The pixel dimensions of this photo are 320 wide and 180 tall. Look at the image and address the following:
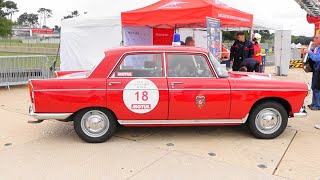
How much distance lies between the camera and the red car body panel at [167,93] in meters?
4.56

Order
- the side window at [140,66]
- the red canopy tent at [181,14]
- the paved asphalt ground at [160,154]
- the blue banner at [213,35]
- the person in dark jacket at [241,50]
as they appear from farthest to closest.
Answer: the person in dark jacket at [241,50] → the red canopy tent at [181,14] → the blue banner at [213,35] → the side window at [140,66] → the paved asphalt ground at [160,154]

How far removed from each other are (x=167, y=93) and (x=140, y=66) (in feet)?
1.92

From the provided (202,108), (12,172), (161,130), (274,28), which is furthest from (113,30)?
(12,172)

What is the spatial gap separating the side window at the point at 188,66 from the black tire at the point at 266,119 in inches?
37.2

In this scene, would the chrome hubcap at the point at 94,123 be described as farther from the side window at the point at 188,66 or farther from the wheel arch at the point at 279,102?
the wheel arch at the point at 279,102

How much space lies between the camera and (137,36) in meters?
9.00

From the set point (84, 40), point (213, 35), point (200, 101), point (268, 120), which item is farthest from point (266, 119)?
point (84, 40)

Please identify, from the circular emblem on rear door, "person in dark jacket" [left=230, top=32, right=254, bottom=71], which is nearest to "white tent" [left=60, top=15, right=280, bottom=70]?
"person in dark jacket" [left=230, top=32, right=254, bottom=71]

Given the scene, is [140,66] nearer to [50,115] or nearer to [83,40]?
[50,115]

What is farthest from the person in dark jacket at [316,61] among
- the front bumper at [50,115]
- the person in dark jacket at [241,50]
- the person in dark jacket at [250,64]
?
the front bumper at [50,115]

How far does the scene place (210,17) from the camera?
6895 millimetres

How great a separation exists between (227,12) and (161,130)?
3.65m

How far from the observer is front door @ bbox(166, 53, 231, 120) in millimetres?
4641

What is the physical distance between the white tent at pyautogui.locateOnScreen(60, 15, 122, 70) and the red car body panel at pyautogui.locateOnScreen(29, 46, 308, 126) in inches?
208
